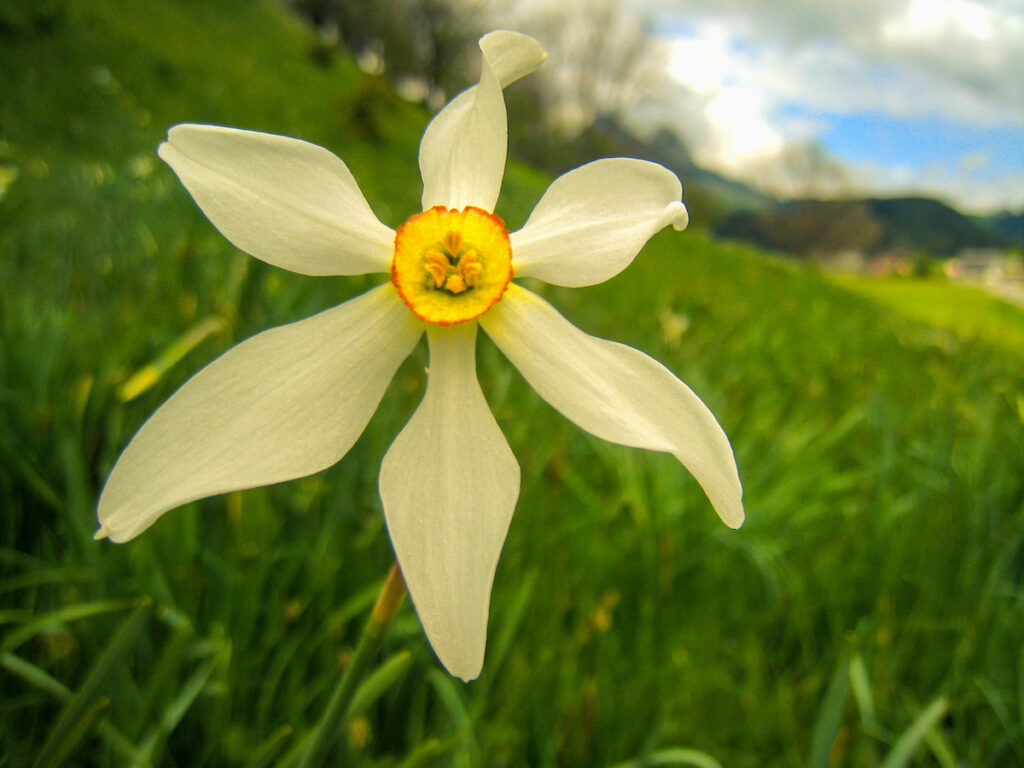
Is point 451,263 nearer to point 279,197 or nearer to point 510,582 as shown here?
point 279,197

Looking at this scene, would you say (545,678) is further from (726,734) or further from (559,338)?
(559,338)

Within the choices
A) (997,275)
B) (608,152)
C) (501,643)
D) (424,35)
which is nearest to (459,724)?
(501,643)

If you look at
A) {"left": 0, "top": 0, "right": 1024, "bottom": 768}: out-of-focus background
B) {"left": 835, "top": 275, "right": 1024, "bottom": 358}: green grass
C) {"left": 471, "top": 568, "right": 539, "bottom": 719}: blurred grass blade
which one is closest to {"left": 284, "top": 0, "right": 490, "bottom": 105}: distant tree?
{"left": 835, "top": 275, "right": 1024, "bottom": 358}: green grass

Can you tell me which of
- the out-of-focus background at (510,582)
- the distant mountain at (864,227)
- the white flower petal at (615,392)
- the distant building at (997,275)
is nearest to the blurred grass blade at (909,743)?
the out-of-focus background at (510,582)

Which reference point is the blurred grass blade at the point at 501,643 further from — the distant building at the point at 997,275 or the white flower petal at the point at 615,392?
the distant building at the point at 997,275

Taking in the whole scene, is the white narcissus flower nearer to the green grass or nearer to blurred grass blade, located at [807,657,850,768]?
blurred grass blade, located at [807,657,850,768]

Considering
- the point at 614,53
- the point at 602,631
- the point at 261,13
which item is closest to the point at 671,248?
the point at 602,631
